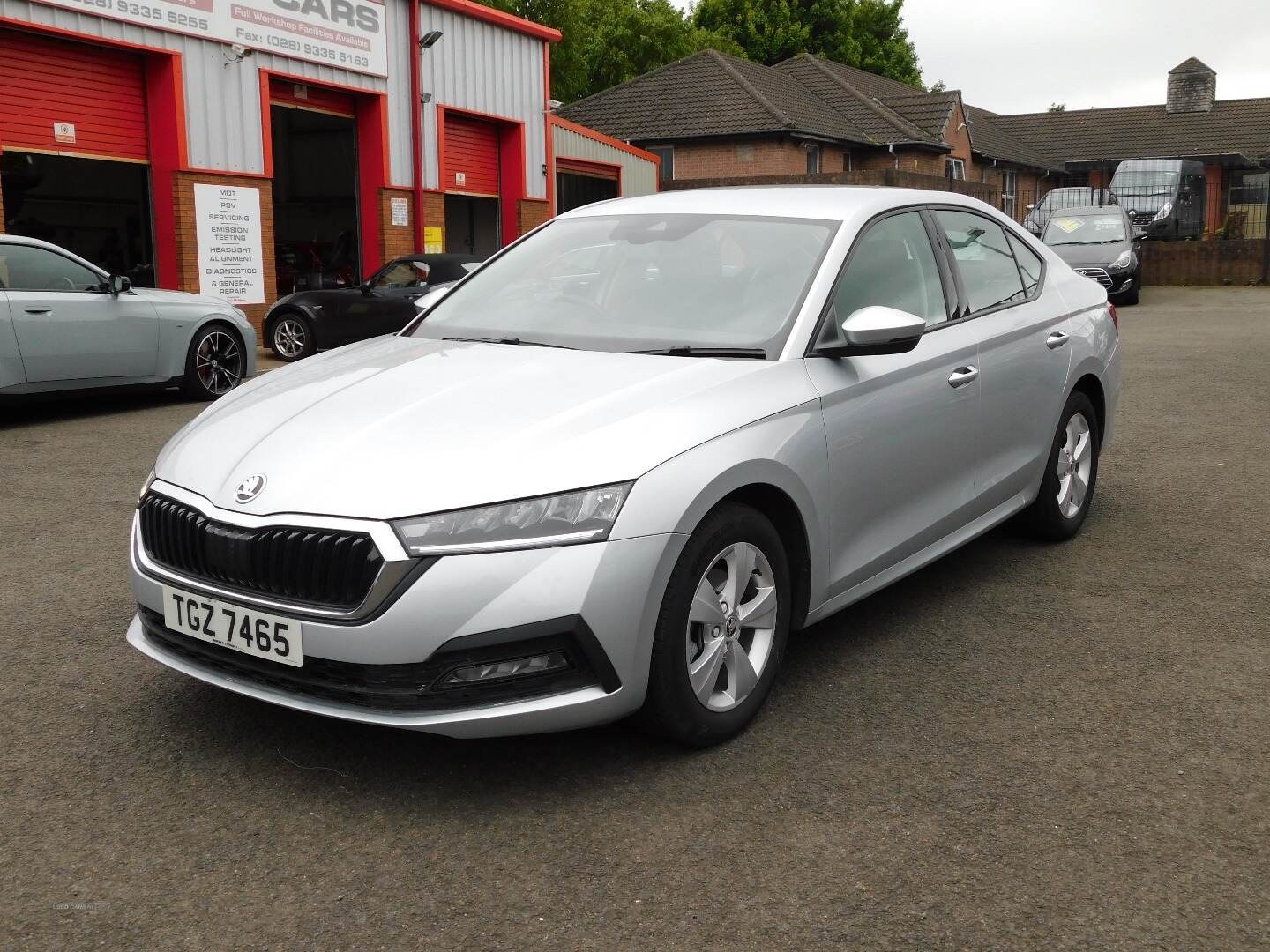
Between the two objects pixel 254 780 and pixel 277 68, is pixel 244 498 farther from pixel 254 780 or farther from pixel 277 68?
pixel 277 68

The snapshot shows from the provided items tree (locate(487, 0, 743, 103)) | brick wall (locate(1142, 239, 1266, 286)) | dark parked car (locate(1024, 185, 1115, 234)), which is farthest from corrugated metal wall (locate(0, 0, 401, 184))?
tree (locate(487, 0, 743, 103))

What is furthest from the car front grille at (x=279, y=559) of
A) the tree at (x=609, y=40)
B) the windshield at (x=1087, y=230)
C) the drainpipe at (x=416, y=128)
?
the tree at (x=609, y=40)

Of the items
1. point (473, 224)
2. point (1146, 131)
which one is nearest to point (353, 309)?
point (473, 224)

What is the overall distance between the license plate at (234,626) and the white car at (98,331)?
7.15m

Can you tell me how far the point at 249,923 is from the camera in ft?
9.05

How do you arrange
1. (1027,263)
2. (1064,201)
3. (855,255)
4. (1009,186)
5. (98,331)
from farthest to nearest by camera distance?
(1009,186)
(1064,201)
(98,331)
(1027,263)
(855,255)

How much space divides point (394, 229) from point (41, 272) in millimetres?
9878

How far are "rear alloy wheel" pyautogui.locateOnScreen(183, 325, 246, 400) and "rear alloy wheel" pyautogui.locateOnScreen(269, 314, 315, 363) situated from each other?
3.50m

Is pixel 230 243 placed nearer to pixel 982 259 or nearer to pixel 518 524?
pixel 982 259

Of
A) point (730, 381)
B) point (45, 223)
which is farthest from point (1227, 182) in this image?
point (730, 381)

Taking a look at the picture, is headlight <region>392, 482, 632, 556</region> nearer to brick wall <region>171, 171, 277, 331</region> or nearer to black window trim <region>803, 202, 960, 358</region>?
black window trim <region>803, 202, 960, 358</region>

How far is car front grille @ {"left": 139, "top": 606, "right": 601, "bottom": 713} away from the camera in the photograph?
3.16 m

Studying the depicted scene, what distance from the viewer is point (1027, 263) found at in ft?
18.8

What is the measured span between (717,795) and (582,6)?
6163 centimetres
